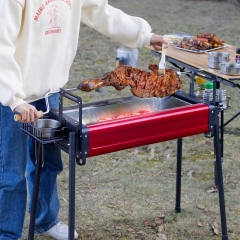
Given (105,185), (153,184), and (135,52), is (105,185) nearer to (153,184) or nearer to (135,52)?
(153,184)

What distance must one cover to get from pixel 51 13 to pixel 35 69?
335 millimetres

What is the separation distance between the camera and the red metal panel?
117 inches

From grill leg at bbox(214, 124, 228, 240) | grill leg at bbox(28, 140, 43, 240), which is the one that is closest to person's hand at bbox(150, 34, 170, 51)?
grill leg at bbox(214, 124, 228, 240)

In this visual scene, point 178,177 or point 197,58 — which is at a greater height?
point 197,58

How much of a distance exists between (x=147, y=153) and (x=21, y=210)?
89.9 inches

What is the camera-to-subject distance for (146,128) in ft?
10.2

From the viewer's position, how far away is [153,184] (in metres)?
4.81

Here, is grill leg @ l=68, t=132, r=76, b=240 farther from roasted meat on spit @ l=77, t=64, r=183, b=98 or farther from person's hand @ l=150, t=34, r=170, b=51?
person's hand @ l=150, t=34, r=170, b=51

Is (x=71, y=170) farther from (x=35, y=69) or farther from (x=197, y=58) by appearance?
(x=197, y=58)

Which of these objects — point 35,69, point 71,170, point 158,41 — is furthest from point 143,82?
point 71,170

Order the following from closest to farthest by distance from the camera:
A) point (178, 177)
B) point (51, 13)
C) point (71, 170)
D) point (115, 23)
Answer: point (71, 170) < point (51, 13) < point (115, 23) < point (178, 177)

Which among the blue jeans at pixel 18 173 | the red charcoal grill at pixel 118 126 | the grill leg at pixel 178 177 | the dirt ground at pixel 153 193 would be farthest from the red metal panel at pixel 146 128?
the dirt ground at pixel 153 193

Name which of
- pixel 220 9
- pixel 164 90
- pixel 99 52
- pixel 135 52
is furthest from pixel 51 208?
pixel 220 9

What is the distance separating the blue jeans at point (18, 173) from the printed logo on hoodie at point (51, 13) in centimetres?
47
